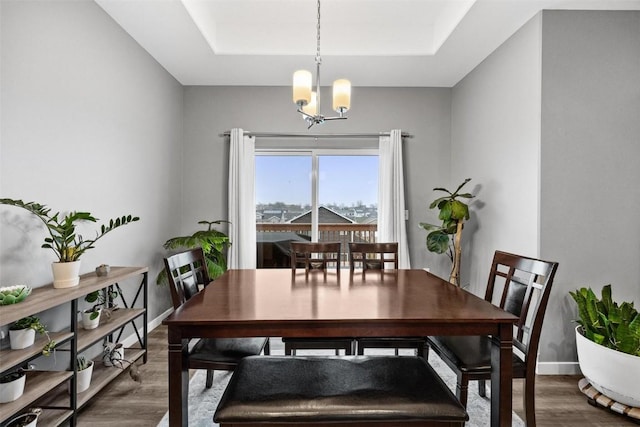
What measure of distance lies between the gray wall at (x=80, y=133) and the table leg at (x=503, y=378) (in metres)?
2.43

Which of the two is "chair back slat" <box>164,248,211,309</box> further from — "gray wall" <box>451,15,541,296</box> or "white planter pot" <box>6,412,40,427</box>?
"gray wall" <box>451,15,541,296</box>

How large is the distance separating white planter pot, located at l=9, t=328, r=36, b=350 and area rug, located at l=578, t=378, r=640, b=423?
3.19 meters

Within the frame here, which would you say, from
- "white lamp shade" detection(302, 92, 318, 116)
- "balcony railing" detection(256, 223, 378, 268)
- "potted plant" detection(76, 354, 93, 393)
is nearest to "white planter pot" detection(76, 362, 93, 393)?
"potted plant" detection(76, 354, 93, 393)

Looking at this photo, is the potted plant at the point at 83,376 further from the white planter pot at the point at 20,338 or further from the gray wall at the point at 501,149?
the gray wall at the point at 501,149

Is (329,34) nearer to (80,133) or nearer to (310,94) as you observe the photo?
(310,94)

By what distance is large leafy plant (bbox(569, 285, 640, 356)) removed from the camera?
79.9 inches

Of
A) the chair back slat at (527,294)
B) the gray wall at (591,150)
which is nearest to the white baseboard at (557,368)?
the gray wall at (591,150)

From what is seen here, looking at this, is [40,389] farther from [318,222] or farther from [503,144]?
[503,144]

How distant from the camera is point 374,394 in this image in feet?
4.31

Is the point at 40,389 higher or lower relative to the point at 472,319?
lower

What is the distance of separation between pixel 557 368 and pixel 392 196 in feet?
7.23

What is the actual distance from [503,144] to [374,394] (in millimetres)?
2599

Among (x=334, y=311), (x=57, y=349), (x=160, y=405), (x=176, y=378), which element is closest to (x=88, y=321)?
(x=57, y=349)

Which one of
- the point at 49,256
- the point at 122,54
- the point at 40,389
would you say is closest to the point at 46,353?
the point at 40,389
